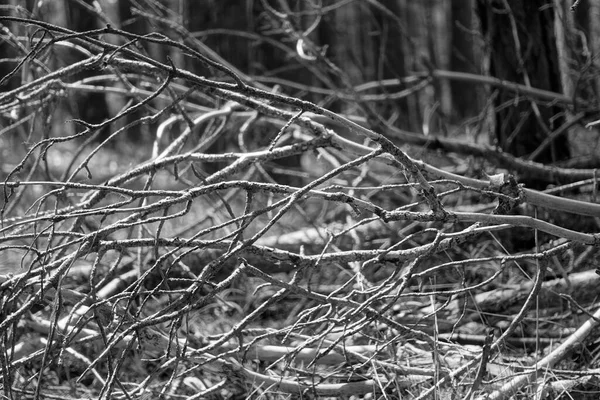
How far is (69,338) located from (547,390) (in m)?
1.48

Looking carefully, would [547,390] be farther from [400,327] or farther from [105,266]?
[105,266]

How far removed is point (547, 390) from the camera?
2.44 m

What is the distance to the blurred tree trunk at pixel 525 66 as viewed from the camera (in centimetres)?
431

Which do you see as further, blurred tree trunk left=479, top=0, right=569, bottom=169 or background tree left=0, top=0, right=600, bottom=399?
blurred tree trunk left=479, top=0, right=569, bottom=169

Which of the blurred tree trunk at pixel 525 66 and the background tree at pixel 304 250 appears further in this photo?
the blurred tree trunk at pixel 525 66

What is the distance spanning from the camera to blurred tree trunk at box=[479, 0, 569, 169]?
4.31m

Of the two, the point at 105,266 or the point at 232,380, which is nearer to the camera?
the point at 232,380

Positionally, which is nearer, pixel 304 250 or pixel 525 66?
pixel 304 250

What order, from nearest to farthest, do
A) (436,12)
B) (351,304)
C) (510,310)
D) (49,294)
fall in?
(351,304), (49,294), (510,310), (436,12)

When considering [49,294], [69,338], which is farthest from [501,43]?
[69,338]

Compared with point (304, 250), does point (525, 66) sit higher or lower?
higher

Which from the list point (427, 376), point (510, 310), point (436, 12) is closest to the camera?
point (427, 376)

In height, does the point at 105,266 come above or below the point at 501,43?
below

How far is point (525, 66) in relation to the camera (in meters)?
4.43
